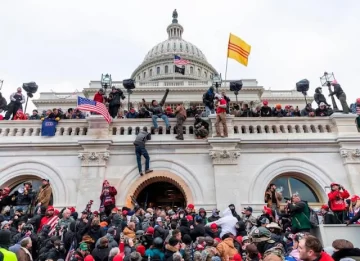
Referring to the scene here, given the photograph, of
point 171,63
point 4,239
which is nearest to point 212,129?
point 4,239

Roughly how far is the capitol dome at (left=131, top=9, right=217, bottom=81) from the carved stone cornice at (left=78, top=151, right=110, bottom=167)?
218 ft

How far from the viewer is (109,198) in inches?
455

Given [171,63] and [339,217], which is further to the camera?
[171,63]

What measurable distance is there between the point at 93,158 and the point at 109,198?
8.18ft

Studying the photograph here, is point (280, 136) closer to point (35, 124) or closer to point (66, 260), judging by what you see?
point (66, 260)

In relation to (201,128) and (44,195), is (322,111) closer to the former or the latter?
(201,128)

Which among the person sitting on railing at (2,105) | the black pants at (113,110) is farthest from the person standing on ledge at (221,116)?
the person sitting on railing at (2,105)

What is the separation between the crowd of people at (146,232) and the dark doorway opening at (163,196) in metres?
2.43

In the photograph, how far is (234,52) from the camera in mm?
21359

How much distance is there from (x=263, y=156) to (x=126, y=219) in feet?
22.8

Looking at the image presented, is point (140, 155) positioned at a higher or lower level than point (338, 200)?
higher

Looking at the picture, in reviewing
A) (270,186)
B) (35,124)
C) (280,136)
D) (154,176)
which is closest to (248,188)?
(270,186)

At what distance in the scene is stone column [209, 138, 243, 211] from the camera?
1243 cm

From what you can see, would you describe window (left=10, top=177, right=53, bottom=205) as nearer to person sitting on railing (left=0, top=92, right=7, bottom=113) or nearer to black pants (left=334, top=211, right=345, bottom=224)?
person sitting on railing (left=0, top=92, right=7, bottom=113)
